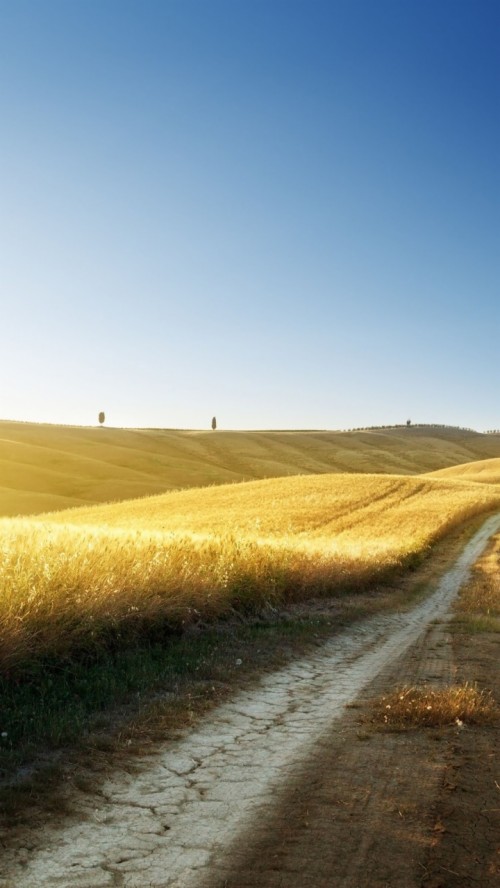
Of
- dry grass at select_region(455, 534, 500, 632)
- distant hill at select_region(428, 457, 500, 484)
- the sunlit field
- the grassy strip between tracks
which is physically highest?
distant hill at select_region(428, 457, 500, 484)

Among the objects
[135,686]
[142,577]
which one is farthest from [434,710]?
[142,577]

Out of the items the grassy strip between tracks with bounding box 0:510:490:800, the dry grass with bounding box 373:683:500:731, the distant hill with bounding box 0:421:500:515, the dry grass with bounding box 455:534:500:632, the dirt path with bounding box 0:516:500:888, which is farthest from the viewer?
the distant hill with bounding box 0:421:500:515

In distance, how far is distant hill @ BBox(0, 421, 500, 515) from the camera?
68.2 meters

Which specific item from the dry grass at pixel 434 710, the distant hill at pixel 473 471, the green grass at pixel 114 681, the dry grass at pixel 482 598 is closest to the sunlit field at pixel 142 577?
the green grass at pixel 114 681

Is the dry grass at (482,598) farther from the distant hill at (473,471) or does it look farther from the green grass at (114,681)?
the distant hill at (473,471)

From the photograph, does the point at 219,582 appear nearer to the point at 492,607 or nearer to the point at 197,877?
Answer: the point at 492,607

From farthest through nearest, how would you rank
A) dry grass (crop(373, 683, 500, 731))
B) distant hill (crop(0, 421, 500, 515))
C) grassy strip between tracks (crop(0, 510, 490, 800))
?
distant hill (crop(0, 421, 500, 515)) < dry grass (crop(373, 683, 500, 731)) < grassy strip between tracks (crop(0, 510, 490, 800))

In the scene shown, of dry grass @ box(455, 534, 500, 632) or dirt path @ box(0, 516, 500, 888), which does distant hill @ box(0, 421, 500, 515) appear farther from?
dirt path @ box(0, 516, 500, 888)

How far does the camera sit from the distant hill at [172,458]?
6825 centimetres

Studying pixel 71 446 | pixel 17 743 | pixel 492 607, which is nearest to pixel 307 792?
pixel 17 743

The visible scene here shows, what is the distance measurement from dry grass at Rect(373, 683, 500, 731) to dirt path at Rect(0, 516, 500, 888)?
0.35 m

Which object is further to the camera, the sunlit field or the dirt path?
the sunlit field

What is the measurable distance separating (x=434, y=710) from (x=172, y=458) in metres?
90.6

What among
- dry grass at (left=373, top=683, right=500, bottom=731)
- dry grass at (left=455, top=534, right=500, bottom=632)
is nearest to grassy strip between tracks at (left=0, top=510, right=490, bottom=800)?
dry grass at (left=373, top=683, right=500, bottom=731)
